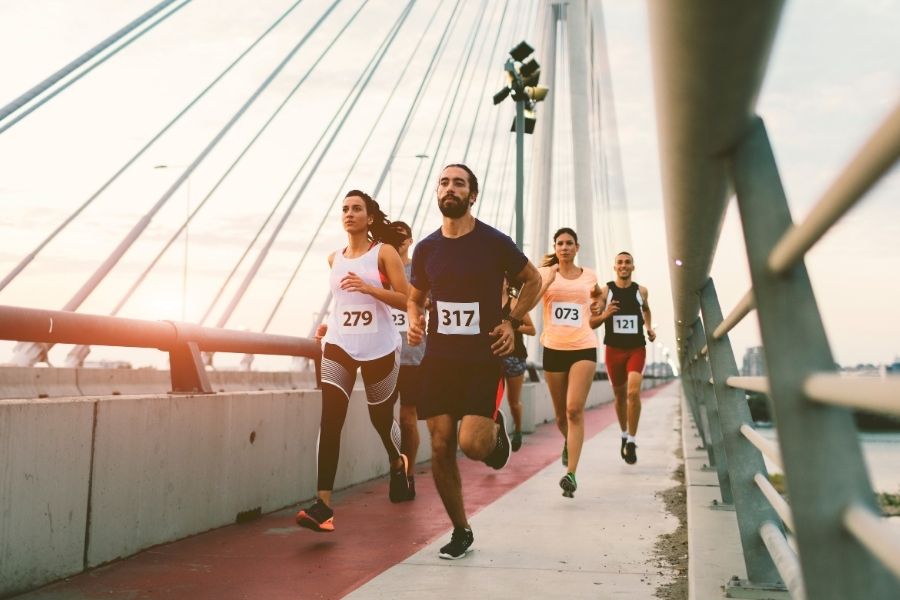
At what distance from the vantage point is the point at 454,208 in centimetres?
518

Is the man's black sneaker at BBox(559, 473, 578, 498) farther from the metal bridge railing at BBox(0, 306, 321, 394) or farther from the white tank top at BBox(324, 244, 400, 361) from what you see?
the metal bridge railing at BBox(0, 306, 321, 394)

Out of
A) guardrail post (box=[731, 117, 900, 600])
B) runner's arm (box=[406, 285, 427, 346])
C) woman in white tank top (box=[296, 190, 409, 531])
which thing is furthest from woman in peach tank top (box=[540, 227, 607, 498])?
guardrail post (box=[731, 117, 900, 600])

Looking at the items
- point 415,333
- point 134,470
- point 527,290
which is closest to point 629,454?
point 527,290

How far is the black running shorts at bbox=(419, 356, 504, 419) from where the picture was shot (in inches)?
199

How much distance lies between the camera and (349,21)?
48.9 feet

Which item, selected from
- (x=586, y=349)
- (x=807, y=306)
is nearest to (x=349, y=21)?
(x=586, y=349)

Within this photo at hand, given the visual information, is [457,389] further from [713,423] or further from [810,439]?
[810,439]

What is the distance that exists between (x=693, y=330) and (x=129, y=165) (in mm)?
8266

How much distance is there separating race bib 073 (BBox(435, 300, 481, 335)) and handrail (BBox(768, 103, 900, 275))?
12.1 ft

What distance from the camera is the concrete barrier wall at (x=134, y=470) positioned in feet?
13.6

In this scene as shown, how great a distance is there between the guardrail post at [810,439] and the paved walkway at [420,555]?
2.75 meters

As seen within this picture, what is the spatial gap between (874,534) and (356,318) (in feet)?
17.5

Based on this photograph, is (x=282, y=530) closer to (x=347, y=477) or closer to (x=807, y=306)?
(x=347, y=477)

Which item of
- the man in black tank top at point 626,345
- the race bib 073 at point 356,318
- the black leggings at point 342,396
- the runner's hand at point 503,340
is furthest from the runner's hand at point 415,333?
the man in black tank top at point 626,345
